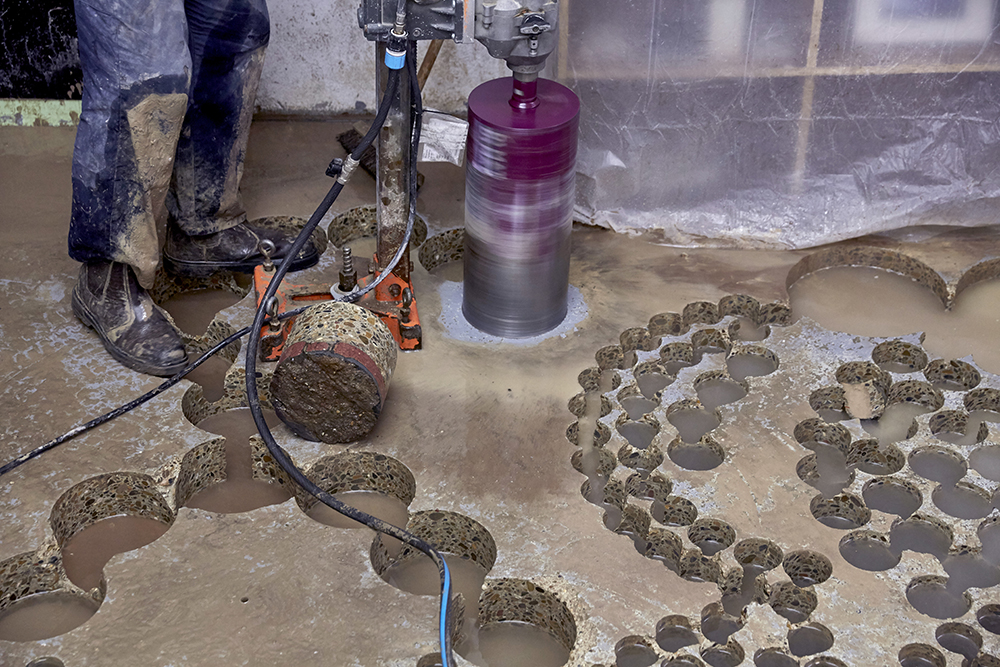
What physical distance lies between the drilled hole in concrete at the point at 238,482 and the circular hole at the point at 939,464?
1.53 metres

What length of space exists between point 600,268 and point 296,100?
143 centimetres

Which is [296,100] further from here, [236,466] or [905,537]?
[905,537]

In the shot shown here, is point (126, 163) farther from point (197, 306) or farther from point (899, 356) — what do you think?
point (899, 356)

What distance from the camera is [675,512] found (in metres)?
2.32

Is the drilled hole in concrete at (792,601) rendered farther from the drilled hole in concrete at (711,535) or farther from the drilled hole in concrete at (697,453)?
the drilled hole in concrete at (697,453)

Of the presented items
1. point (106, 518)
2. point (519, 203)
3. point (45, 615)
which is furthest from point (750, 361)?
point (45, 615)

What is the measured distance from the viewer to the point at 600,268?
308 cm

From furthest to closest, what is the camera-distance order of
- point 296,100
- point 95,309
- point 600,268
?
1. point 296,100
2. point 600,268
3. point 95,309

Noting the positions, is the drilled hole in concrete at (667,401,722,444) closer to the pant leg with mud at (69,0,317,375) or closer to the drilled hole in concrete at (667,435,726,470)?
the drilled hole in concrete at (667,435,726,470)

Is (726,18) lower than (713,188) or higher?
higher

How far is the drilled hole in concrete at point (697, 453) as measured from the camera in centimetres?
246

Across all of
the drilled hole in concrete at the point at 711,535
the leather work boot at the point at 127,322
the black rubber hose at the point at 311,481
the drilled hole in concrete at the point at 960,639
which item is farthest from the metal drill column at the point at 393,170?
the drilled hole in concrete at the point at 960,639

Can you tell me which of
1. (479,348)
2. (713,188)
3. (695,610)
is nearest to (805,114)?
(713,188)

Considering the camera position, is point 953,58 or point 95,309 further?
point 953,58
